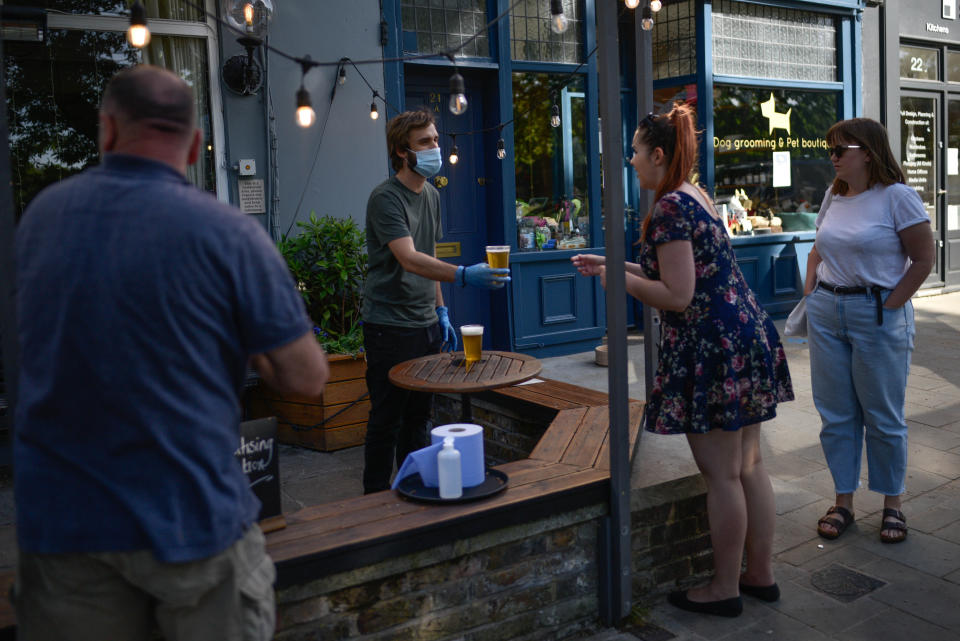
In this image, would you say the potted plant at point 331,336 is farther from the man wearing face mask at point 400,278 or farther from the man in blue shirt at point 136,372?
the man in blue shirt at point 136,372

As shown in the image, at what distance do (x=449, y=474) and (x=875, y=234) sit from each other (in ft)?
7.11

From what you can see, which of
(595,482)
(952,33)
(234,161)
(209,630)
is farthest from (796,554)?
(952,33)

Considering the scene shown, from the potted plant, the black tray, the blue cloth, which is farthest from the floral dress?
the potted plant

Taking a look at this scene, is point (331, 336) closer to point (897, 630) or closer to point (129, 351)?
point (897, 630)

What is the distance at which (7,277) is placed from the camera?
6.37 feet

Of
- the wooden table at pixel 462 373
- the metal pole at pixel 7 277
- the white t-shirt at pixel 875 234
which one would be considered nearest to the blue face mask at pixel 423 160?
the wooden table at pixel 462 373

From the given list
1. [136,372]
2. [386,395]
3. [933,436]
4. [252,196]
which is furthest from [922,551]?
[252,196]

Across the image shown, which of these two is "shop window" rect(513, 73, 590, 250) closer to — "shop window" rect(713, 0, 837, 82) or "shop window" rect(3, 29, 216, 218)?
"shop window" rect(713, 0, 837, 82)

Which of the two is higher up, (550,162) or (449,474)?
(550,162)

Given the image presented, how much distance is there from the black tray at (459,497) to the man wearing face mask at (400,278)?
898 millimetres

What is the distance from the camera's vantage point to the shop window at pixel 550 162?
24.7ft

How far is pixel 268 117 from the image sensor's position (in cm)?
599

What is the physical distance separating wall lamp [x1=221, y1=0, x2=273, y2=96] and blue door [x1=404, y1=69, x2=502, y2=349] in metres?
1.59

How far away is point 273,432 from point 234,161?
11.9ft
